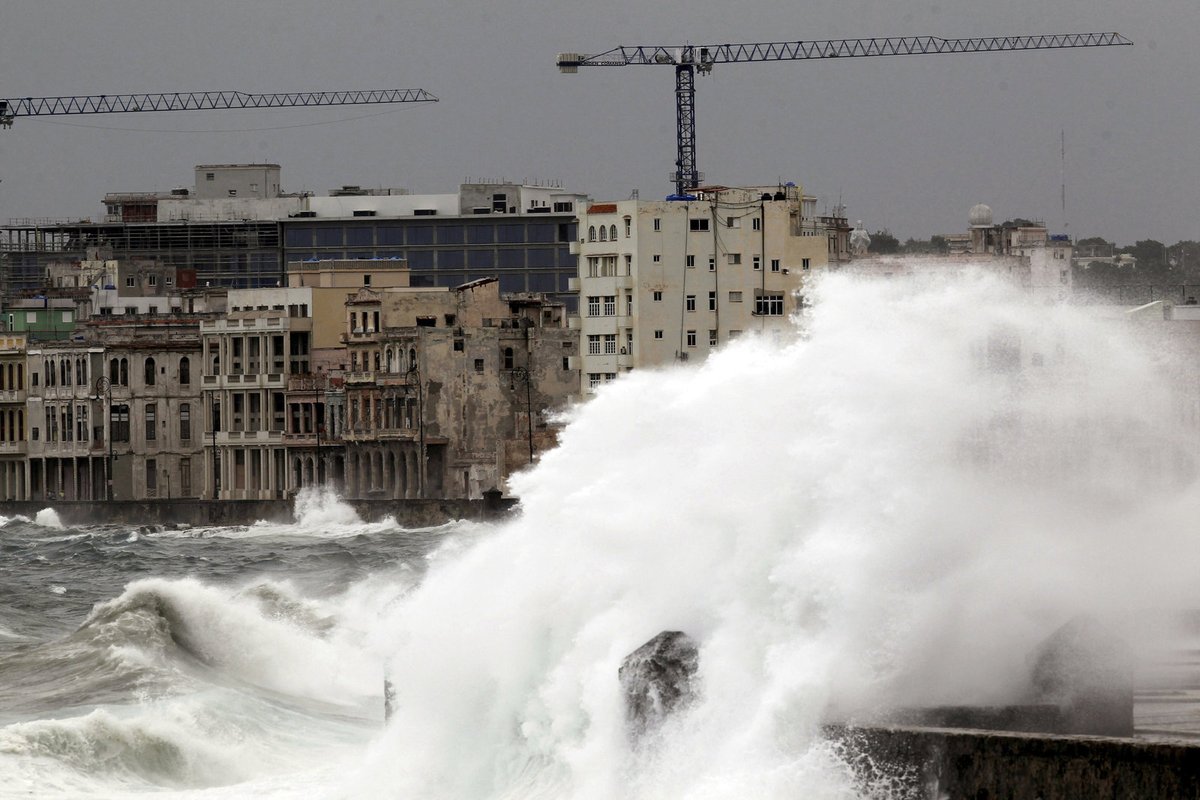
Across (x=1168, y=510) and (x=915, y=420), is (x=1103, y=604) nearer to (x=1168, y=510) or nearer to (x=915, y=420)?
(x=915, y=420)

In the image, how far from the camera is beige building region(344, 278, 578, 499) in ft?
327

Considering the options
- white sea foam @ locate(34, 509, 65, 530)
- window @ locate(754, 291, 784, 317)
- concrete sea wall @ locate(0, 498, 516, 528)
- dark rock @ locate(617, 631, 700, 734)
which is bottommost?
white sea foam @ locate(34, 509, 65, 530)

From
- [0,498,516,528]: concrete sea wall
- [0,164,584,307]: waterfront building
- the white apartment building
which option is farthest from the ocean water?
[0,164,584,307]: waterfront building

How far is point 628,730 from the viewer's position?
55.9 feet

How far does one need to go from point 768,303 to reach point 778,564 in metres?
72.2

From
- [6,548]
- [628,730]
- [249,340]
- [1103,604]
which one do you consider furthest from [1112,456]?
[249,340]

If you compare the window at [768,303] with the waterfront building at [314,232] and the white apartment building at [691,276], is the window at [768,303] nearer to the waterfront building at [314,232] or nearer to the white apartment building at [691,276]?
the white apartment building at [691,276]

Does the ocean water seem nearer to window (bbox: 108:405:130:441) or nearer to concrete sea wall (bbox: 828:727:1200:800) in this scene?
concrete sea wall (bbox: 828:727:1200:800)

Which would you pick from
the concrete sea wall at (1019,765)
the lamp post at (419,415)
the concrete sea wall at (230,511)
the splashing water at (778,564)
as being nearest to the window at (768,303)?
the concrete sea wall at (230,511)

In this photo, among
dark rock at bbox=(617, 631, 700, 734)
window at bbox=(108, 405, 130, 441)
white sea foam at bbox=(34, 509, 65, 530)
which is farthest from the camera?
window at bbox=(108, 405, 130, 441)

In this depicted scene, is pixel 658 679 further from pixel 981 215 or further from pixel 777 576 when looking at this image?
pixel 981 215

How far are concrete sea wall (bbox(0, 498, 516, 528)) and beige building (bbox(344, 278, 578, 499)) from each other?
368cm

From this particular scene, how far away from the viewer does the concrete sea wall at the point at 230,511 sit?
9175 centimetres

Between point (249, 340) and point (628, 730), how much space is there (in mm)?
99418
